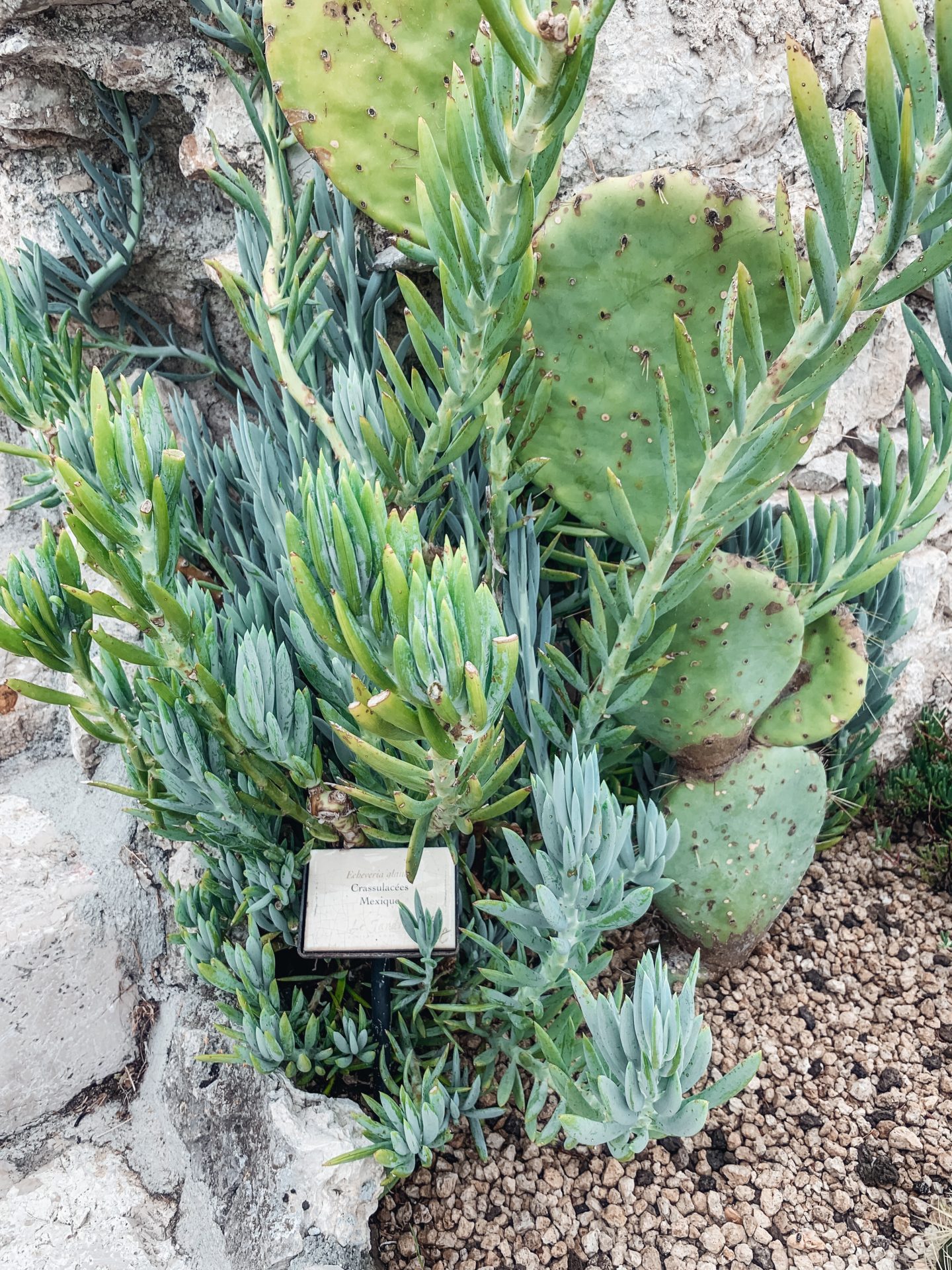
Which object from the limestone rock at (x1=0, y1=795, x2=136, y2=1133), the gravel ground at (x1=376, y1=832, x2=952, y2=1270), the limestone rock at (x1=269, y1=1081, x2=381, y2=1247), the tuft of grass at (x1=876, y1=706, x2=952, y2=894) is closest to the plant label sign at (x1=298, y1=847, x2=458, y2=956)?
the limestone rock at (x1=269, y1=1081, x2=381, y2=1247)

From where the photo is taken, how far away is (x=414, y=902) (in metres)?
0.74

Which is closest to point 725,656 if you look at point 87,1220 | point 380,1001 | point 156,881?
point 380,1001

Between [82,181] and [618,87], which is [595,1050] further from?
[82,181]

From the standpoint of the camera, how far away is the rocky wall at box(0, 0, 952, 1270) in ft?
2.64

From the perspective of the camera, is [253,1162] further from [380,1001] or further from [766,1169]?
[766,1169]

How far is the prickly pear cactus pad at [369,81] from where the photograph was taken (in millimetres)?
752

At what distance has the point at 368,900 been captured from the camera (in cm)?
77

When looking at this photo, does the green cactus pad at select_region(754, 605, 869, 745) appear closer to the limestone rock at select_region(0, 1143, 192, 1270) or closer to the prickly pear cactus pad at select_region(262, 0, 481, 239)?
the prickly pear cactus pad at select_region(262, 0, 481, 239)

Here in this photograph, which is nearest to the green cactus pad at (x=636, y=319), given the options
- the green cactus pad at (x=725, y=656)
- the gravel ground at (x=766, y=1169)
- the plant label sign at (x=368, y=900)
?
the green cactus pad at (x=725, y=656)

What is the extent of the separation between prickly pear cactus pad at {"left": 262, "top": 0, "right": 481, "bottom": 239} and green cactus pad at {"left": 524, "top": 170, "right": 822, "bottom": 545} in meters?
0.14

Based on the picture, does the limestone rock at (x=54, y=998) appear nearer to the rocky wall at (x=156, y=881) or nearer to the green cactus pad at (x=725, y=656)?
the rocky wall at (x=156, y=881)

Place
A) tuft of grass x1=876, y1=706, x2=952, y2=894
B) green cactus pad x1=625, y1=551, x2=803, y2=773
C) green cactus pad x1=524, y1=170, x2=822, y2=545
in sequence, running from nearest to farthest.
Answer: green cactus pad x1=524, y1=170, x2=822, y2=545 < green cactus pad x1=625, y1=551, x2=803, y2=773 < tuft of grass x1=876, y1=706, x2=952, y2=894

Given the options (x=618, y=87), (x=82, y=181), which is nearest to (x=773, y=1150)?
(x=618, y=87)

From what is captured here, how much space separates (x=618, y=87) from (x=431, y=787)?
0.80 metres
